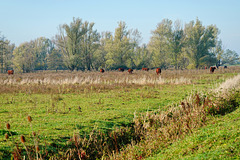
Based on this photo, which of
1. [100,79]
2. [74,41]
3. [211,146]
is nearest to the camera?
[211,146]

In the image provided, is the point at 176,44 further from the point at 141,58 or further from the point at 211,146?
the point at 211,146

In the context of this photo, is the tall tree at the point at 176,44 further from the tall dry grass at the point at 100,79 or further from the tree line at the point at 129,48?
the tall dry grass at the point at 100,79

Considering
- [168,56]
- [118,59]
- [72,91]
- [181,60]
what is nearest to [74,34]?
[118,59]

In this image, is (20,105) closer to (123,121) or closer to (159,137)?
(123,121)

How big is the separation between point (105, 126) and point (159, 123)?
102 inches

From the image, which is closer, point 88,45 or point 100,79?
point 100,79

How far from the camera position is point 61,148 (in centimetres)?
774

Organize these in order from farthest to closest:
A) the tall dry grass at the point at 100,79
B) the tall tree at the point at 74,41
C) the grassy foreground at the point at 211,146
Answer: the tall tree at the point at 74,41 → the tall dry grass at the point at 100,79 → the grassy foreground at the point at 211,146

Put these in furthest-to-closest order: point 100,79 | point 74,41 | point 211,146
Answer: point 74,41
point 100,79
point 211,146

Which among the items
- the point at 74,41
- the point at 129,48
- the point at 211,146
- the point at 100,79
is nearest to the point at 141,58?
the point at 129,48

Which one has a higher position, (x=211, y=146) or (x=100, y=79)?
(x=100, y=79)

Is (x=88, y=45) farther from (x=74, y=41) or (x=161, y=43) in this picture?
(x=161, y=43)

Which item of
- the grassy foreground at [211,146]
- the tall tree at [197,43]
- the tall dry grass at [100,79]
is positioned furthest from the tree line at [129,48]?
the grassy foreground at [211,146]

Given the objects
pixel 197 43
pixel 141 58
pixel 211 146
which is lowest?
pixel 211 146
